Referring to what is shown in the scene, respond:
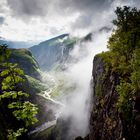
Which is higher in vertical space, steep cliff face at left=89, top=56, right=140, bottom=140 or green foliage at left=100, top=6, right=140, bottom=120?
green foliage at left=100, top=6, right=140, bottom=120

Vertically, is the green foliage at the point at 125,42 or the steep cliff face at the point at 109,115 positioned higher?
the green foliage at the point at 125,42

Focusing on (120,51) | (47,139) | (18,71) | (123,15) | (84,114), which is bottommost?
(47,139)

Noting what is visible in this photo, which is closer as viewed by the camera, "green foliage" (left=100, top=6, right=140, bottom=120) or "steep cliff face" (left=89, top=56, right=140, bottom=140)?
"steep cliff face" (left=89, top=56, right=140, bottom=140)

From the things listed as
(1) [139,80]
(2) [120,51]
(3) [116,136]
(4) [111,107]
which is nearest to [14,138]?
(1) [139,80]

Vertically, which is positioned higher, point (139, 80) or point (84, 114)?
point (139, 80)

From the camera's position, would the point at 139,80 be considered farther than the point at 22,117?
Yes

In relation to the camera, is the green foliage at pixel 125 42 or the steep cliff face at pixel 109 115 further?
the green foliage at pixel 125 42

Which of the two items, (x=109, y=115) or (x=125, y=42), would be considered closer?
(x=109, y=115)

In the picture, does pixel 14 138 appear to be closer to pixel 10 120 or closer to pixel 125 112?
pixel 125 112
